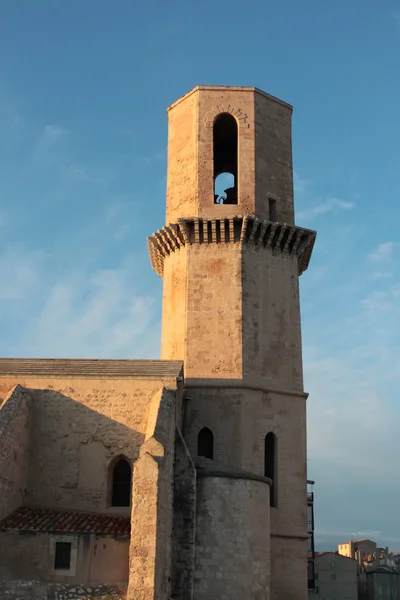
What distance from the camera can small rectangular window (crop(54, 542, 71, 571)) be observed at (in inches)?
675

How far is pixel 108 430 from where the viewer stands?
66.0 feet

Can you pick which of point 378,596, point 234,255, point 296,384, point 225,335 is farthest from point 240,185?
point 378,596

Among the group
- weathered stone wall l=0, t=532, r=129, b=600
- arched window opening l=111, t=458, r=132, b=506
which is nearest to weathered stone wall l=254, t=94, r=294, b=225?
arched window opening l=111, t=458, r=132, b=506

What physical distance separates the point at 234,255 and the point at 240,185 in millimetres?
2619

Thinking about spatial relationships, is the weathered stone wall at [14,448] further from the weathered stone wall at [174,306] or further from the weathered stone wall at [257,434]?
the weathered stone wall at [174,306]

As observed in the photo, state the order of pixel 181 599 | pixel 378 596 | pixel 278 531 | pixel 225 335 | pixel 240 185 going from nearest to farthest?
pixel 181 599 → pixel 278 531 → pixel 225 335 → pixel 240 185 → pixel 378 596

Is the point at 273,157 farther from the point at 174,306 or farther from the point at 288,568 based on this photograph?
the point at 288,568

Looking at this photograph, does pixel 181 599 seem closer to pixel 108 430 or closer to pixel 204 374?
pixel 108 430

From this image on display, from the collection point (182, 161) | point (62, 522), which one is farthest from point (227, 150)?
point (62, 522)

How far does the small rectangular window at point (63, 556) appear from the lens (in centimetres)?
1716

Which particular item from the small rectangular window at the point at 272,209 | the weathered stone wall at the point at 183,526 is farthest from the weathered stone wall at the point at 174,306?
the weathered stone wall at the point at 183,526

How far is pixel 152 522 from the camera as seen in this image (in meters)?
16.1

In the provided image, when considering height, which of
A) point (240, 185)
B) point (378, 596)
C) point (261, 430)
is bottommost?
point (378, 596)

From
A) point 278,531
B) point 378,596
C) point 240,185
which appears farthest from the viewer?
point 378,596
